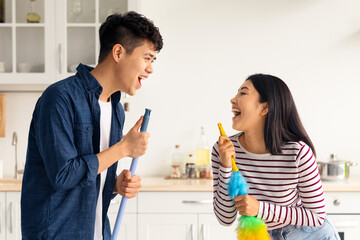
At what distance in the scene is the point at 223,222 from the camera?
172 centimetres

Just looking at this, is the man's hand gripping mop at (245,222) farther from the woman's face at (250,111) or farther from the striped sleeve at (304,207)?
the woman's face at (250,111)

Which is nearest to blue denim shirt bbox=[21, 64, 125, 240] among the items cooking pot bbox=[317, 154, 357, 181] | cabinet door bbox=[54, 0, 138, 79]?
cabinet door bbox=[54, 0, 138, 79]

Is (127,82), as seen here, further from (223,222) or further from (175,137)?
(175,137)

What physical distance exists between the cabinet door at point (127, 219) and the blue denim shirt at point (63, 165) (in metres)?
1.43

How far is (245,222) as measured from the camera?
1573 mm

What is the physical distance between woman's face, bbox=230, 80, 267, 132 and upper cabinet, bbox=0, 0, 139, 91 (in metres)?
1.58

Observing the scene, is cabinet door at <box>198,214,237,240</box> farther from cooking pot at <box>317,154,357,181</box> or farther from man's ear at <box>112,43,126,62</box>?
man's ear at <box>112,43,126,62</box>

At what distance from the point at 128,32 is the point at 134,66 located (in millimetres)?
116

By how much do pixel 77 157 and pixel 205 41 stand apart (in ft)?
7.25

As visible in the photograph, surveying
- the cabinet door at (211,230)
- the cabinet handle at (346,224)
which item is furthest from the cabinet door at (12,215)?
the cabinet handle at (346,224)

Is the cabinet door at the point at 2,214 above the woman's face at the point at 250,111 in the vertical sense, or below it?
below

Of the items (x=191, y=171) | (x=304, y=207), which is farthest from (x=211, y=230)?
(x=304, y=207)

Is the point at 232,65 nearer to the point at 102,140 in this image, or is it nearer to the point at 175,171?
the point at 175,171

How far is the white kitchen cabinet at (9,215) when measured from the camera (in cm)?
292
